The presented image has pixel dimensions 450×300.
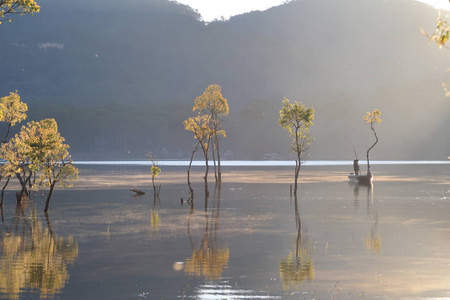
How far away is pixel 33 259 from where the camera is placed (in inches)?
1137

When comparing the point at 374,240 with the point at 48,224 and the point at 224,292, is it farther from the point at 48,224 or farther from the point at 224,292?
the point at 48,224

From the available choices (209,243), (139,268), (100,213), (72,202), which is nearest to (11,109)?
(72,202)

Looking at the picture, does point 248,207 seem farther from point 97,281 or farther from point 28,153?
point 97,281

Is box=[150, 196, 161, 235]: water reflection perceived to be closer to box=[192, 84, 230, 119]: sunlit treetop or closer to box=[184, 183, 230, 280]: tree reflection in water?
box=[184, 183, 230, 280]: tree reflection in water

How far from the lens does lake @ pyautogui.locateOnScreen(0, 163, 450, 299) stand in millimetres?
22719

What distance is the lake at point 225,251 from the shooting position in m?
22.7

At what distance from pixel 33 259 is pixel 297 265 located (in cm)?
1296

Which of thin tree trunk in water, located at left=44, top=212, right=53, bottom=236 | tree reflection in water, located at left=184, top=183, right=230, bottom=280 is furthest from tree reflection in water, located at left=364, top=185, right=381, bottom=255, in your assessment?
thin tree trunk in water, located at left=44, top=212, right=53, bottom=236

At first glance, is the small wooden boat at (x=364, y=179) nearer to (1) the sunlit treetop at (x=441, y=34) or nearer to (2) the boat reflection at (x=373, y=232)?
(2) the boat reflection at (x=373, y=232)

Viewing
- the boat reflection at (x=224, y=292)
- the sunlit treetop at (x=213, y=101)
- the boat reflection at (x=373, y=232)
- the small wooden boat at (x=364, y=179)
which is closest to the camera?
the boat reflection at (x=224, y=292)

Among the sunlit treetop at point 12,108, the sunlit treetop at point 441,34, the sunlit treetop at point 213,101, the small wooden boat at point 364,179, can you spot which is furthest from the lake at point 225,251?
the small wooden boat at point 364,179

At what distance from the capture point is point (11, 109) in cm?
6194

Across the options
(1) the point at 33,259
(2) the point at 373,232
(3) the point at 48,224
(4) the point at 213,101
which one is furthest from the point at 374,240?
(4) the point at 213,101

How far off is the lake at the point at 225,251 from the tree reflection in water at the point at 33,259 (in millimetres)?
52
